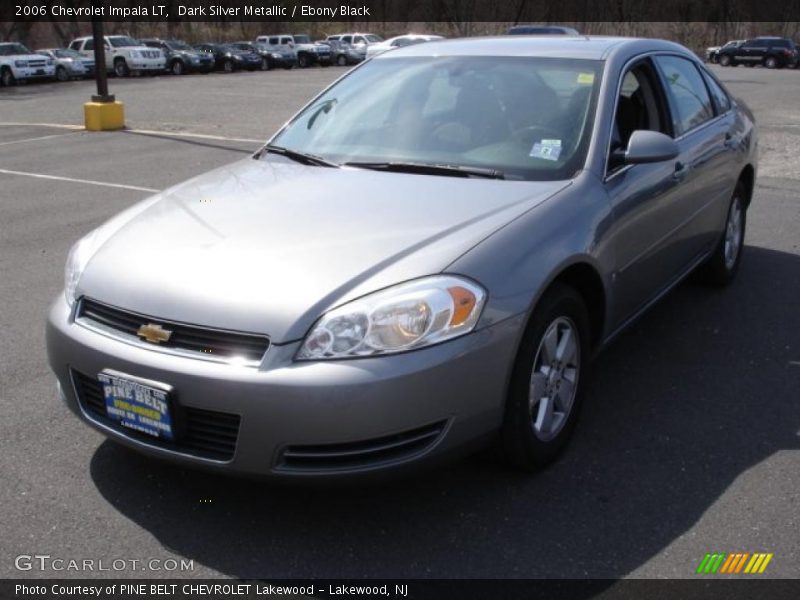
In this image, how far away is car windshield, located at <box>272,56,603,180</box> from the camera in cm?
401

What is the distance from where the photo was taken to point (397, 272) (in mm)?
3062

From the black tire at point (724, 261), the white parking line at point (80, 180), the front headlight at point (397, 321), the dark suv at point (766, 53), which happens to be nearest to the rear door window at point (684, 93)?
the black tire at point (724, 261)

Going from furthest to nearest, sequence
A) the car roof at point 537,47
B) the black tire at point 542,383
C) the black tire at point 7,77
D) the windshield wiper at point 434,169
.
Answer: the black tire at point 7,77 < the car roof at point 537,47 < the windshield wiper at point 434,169 < the black tire at point 542,383

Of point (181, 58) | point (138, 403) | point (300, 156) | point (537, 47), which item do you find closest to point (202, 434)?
point (138, 403)

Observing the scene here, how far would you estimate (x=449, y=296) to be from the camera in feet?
9.87

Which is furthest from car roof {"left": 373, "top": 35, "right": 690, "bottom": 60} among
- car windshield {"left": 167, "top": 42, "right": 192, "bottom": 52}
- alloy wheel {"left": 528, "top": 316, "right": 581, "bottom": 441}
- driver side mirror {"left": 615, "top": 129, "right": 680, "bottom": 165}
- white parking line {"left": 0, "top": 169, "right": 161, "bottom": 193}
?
car windshield {"left": 167, "top": 42, "right": 192, "bottom": 52}

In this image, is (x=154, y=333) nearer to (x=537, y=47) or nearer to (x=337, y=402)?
(x=337, y=402)

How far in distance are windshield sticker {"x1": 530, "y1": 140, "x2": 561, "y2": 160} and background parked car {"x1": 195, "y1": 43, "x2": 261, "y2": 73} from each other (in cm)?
4051

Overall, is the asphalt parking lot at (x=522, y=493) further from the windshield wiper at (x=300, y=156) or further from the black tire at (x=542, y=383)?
the windshield wiper at (x=300, y=156)

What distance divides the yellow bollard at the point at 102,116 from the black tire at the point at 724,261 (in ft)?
39.6

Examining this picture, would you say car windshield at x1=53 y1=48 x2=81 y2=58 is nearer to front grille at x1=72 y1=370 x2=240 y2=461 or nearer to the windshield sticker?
the windshield sticker

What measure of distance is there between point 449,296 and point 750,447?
168 cm

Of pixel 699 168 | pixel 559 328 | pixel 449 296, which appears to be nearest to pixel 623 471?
pixel 559 328

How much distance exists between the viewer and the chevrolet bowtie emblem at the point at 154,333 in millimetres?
3002
